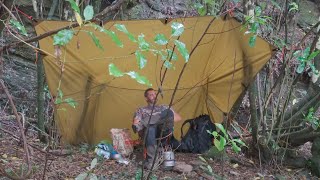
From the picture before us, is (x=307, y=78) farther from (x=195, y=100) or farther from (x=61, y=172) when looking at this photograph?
(x=61, y=172)

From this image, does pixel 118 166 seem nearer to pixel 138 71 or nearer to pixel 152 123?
pixel 152 123

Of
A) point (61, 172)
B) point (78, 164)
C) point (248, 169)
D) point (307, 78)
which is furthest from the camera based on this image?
point (307, 78)

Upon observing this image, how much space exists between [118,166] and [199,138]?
46.8 inches

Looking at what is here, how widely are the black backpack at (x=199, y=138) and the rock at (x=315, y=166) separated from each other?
1.13 m

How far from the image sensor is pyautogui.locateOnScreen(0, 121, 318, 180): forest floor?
370 cm

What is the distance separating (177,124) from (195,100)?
0.37 m

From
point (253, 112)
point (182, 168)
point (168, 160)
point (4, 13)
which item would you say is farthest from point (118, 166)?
point (4, 13)

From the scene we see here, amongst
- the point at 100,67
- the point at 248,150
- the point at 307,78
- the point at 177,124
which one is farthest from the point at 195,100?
the point at 307,78

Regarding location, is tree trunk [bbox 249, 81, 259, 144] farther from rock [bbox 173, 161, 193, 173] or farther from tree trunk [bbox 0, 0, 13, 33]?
tree trunk [bbox 0, 0, 13, 33]

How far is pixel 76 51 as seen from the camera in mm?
4270

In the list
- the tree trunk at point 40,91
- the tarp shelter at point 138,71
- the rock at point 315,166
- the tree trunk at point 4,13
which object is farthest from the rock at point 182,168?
the tree trunk at point 4,13

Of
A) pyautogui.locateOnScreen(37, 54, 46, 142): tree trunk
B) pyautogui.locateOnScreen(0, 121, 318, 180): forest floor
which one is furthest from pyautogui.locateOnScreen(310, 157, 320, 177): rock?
pyautogui.locateOnScreen(37, 54, 46, 142): tree trunk

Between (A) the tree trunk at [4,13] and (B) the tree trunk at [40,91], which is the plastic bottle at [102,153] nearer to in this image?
(B) the tree trunk at [40,91]

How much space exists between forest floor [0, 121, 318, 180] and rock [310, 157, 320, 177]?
6 centimetres
